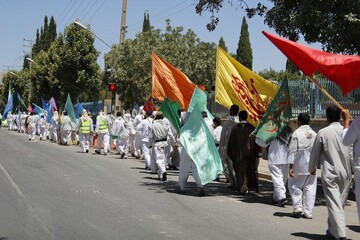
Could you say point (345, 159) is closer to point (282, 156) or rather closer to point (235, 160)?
point (282, 156)

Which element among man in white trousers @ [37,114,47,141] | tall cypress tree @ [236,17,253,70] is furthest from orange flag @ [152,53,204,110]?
tall cypress tree @ [236,17,253,70]

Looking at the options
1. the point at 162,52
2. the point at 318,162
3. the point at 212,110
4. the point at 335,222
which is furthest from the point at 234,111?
the point at 162,52

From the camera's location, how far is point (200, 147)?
35.6ft

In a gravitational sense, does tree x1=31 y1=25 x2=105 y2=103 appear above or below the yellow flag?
above

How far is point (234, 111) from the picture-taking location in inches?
454

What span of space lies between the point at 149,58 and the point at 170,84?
50.7ft

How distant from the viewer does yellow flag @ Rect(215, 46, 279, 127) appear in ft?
34.9

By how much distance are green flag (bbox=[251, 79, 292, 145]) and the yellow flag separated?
0.73m

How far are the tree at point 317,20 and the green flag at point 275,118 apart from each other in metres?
1.52

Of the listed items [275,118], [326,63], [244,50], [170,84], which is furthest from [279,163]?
[244,50]

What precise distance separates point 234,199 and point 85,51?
33978mm

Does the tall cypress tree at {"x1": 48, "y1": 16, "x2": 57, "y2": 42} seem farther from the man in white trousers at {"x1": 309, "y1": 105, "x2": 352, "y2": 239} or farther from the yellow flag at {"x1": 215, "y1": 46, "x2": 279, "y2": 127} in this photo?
the man in white trousers at {"x1": 309, "y1": 105, "x2": 352, "y2": 239}

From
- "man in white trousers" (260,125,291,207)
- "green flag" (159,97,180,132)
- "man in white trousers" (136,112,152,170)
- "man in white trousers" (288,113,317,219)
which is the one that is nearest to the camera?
"man in white trousers" (288,113,317,219)

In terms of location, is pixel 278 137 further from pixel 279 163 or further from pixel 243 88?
pixel 243 88
